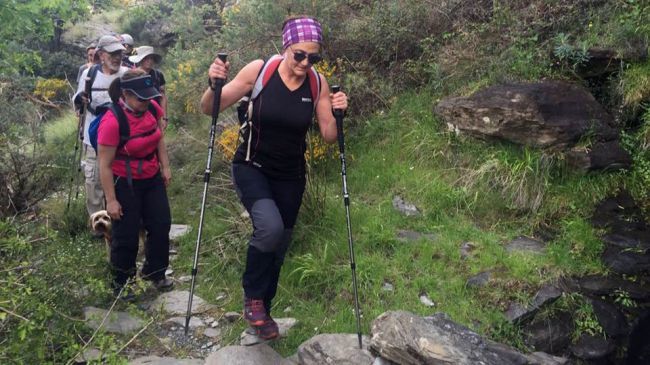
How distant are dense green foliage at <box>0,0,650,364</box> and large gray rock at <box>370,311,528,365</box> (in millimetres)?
610

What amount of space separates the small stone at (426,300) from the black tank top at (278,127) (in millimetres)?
1847

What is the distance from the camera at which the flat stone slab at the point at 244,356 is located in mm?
4348

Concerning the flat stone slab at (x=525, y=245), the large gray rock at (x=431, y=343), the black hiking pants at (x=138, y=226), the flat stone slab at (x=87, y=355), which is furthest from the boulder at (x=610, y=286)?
the flat stone slab at (x=87, y=355)

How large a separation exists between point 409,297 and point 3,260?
338 centimetres

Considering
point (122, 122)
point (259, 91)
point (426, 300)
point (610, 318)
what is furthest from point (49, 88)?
point (610, 318)

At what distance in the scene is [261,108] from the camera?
4.29 meters

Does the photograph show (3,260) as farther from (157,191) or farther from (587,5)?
(587,5)

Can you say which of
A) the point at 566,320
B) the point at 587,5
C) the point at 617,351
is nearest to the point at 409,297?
the point at 566,320

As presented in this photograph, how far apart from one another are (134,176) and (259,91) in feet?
6.02

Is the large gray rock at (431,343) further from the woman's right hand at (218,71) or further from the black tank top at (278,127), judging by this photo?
the woman's right hand at (218,71)

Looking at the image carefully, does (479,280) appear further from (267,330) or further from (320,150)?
(320,150)

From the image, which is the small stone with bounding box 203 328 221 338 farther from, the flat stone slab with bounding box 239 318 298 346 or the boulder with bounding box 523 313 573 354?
the boulder with bounding box 523 313 573 354

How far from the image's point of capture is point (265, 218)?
4.25m

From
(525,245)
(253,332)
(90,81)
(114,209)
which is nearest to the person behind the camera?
(253,332)
